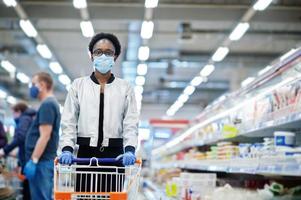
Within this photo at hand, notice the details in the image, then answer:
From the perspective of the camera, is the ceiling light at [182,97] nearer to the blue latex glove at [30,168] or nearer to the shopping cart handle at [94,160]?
the blue latex glove at [30,168]

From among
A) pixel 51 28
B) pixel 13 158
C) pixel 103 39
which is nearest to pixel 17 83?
pixel 51 28

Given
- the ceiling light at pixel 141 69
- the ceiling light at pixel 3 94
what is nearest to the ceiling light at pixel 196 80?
the ceiling light at pixel 141 69

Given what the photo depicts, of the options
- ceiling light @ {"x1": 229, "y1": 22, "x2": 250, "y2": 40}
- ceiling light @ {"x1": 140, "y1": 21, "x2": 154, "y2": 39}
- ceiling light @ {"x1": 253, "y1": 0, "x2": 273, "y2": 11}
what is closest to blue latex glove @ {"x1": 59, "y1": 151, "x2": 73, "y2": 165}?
ceiling light @ {"x1": 253, "y1": 0, "x2": 273, "y2": 11}

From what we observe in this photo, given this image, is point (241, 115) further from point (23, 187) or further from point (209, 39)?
point (209, 39)

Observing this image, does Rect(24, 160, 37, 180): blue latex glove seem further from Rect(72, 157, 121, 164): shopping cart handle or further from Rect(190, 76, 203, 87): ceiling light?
Rect(190, 76, 203, 87): ceiling light

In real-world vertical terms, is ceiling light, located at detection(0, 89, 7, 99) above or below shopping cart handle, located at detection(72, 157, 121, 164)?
above

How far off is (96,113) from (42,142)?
224 centimetres

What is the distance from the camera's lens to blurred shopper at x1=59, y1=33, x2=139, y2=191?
9.61 ft

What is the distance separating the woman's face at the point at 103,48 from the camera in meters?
2.96

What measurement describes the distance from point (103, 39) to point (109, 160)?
2.59 ft

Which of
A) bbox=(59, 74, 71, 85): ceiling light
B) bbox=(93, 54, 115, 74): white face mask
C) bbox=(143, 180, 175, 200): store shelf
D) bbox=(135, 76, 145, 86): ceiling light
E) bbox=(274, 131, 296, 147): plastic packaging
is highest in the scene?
bbox=(59, 74, 71, 85): ceiling light

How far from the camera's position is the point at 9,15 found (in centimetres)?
1088

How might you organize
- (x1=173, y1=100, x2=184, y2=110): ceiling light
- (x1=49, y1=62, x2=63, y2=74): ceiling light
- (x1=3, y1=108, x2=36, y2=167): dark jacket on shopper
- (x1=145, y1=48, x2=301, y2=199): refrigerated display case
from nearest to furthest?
(x1=145, y1=48, x2=301, y2=199): refrigerated display case < (x1=3, y1=108, x2=36, y2=167): dark jacket on shopper < (x1=49, y1=62, x2=63, y2=74): ceiling light < (x1=173, y1=100, x2=184, y2=110): ceiling light

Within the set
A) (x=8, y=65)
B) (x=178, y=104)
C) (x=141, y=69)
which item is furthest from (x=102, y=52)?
(x=178, y=104)
